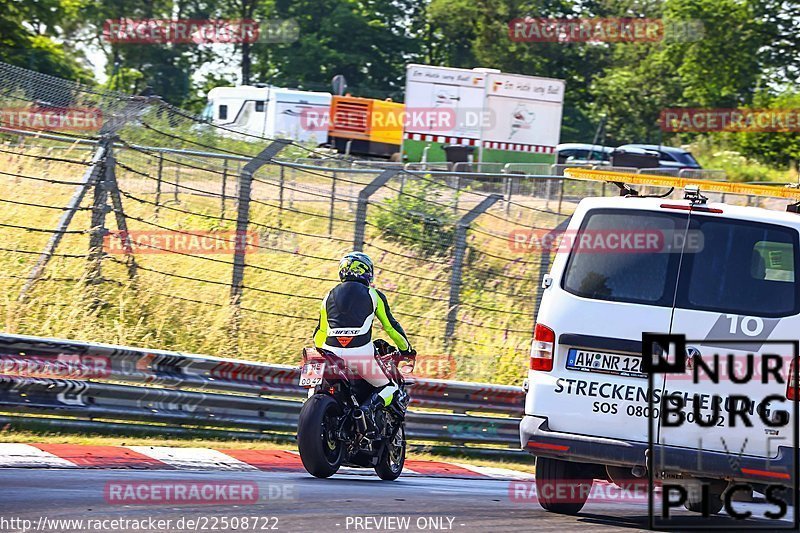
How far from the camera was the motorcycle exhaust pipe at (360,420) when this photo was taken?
9609 mm

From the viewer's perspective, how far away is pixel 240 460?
10.1m

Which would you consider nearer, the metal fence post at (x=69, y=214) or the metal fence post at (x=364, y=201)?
the metal fence post at (x=69, y=214)

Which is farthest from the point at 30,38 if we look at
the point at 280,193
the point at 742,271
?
the point at 742,271

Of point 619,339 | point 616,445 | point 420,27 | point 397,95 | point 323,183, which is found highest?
point 420,27

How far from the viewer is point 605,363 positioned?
7.76 metres

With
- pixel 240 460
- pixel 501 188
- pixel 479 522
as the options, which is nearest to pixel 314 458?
pixel 240 460

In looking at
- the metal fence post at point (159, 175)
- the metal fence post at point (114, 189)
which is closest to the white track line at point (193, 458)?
the metal fence post at point (114, 189)

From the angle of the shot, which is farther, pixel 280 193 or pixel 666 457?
pixel 280 193

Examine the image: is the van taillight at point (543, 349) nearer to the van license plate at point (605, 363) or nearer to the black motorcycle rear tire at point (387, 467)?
the van license plate at point (605, 363)

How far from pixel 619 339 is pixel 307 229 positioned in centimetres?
786

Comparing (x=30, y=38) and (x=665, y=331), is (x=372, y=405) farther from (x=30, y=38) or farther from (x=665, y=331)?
(x=30, y=38)

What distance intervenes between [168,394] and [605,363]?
4548mm

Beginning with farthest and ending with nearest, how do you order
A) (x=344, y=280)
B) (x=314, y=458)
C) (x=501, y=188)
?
(x=501, y=188) → (x=344, y=280) → (x=314, y=458)

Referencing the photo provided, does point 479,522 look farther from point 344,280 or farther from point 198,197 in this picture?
point 198,197
